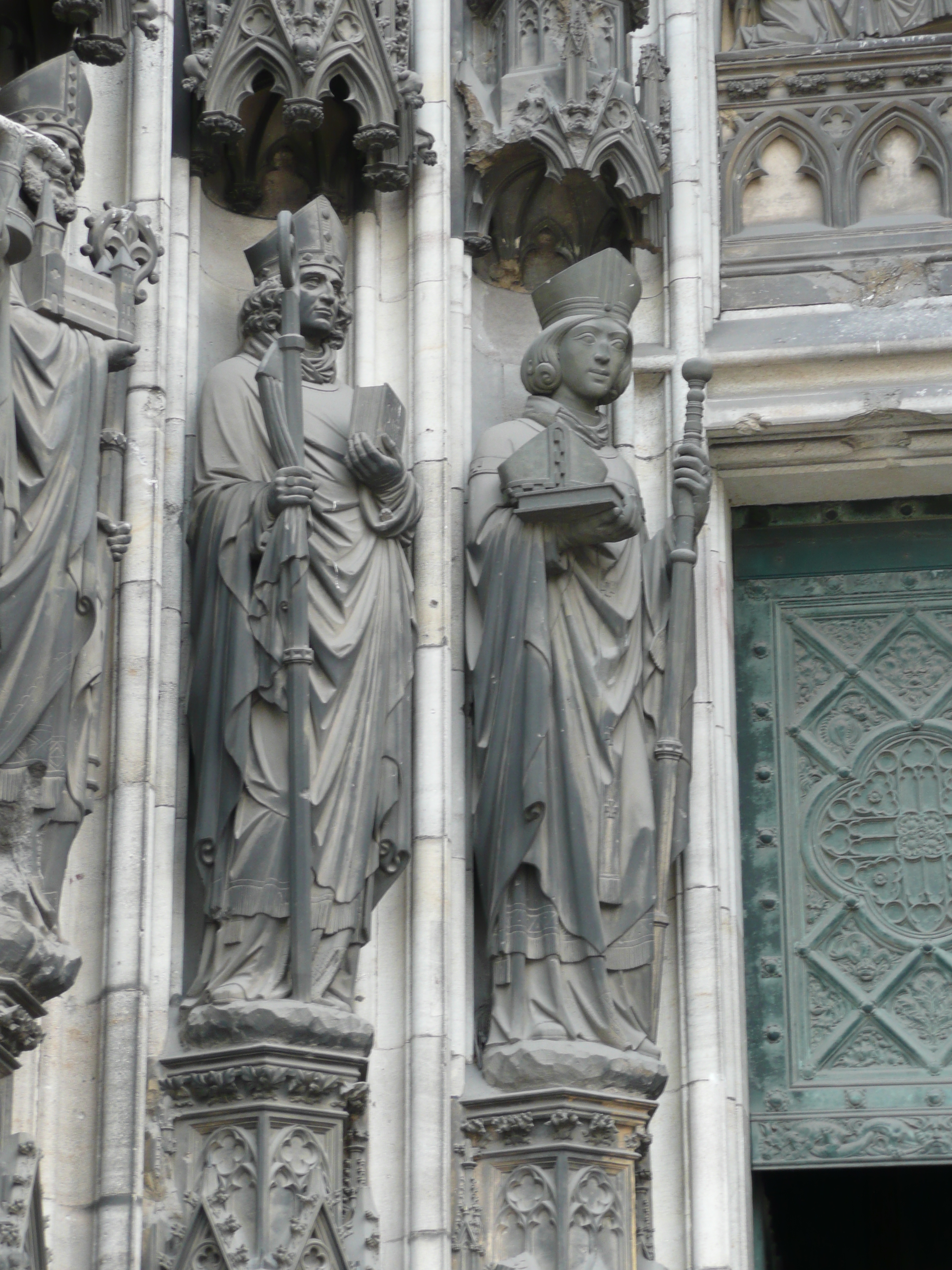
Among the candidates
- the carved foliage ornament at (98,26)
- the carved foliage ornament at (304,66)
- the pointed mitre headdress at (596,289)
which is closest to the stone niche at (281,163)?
the carved foliage ornament at (304,66)

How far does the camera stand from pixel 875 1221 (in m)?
12.4

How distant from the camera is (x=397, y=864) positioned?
8539 millimetres

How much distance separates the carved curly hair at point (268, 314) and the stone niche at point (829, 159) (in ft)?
5.33

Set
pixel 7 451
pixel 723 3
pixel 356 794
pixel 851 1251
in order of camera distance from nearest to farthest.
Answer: pixel 7 451 < pixel 356 794 < pixel 723 3 < pixel 851 1251

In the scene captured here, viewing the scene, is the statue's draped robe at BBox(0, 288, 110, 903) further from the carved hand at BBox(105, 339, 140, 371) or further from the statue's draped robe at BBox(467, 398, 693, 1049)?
the statue's draped robe at BBox(467, 398, 693, 1049)

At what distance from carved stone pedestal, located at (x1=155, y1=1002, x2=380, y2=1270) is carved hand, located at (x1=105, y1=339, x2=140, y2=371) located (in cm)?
189

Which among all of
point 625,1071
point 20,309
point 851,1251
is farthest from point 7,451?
point 851,1251

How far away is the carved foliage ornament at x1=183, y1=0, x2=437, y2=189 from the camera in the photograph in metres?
9.17

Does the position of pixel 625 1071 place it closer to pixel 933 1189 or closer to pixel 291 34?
pixel 291 34

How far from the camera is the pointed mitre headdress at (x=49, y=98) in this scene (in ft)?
27.0

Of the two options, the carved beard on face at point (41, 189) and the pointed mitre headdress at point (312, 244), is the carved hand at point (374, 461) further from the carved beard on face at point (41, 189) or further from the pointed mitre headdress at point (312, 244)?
the carved beard on face at point (41, 189)

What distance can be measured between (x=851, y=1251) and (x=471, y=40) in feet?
18.6

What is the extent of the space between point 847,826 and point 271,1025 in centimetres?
242

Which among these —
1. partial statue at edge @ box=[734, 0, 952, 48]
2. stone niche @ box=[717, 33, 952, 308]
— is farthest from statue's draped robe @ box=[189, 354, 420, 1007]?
partial statue at edge @ box=[734, 0, 952, 48]
